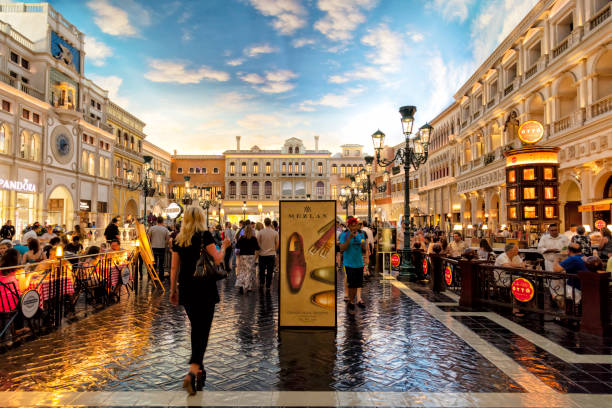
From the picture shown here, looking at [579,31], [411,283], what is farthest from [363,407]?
[579,31]

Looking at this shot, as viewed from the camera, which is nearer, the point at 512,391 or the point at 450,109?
the point at 512,391

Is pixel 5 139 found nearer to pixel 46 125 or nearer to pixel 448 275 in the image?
pixel 46 125

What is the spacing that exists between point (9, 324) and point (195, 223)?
3.41 metres

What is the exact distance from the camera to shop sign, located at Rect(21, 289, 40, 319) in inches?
203

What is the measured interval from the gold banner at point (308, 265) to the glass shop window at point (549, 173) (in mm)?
12013

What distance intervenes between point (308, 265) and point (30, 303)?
12.9ft

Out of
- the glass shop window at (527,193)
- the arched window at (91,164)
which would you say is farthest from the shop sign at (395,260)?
the arched window at (91,164)

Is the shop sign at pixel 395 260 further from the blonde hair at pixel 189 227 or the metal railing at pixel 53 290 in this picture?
the blonde hair at pixel 189 227

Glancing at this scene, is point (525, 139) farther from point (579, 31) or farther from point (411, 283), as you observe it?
point (411, 283)

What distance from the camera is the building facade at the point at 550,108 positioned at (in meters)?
14.3

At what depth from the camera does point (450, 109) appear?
33812mm

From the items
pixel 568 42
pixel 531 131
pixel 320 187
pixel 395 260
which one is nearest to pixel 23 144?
pixel 395 260

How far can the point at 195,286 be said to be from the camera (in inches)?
140

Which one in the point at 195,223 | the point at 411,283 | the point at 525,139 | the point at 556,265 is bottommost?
the point at 411,283
